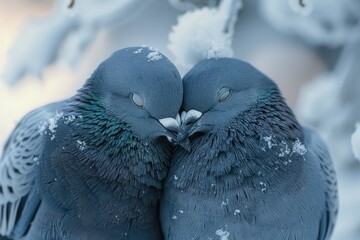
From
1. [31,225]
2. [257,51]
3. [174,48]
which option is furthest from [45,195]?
[257,51]

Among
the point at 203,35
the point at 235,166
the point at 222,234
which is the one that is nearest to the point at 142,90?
the point at 203,35

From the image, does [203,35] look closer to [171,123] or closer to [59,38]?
[171,123]

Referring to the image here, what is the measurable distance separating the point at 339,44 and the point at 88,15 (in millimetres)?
1768

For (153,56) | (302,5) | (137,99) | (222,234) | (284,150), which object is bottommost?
(222,234)

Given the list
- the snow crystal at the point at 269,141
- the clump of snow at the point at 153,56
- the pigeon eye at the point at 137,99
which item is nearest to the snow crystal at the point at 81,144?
the pigeon eye at the point at 137,99

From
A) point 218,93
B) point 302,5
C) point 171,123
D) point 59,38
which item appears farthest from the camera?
point 59,38

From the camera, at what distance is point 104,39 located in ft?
23.9

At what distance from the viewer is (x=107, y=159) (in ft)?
16.1

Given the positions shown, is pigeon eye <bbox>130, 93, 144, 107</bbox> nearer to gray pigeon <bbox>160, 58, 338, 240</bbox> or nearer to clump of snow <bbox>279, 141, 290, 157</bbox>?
gray pigeon <bbox>160, 58, 338, 240</bbox>

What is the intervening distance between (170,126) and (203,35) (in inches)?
23.8

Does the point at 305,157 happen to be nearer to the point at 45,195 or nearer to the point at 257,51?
the point at 45,195

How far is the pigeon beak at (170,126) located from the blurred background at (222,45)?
0.52 meters

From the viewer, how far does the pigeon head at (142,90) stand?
4719 mm

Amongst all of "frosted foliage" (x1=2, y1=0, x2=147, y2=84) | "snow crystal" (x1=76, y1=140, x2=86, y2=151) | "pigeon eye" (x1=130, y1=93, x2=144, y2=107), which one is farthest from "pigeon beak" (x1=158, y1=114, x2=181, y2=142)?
Result: "frosted foliage" (x1=2, y1=0, x2=147, y2=84)
